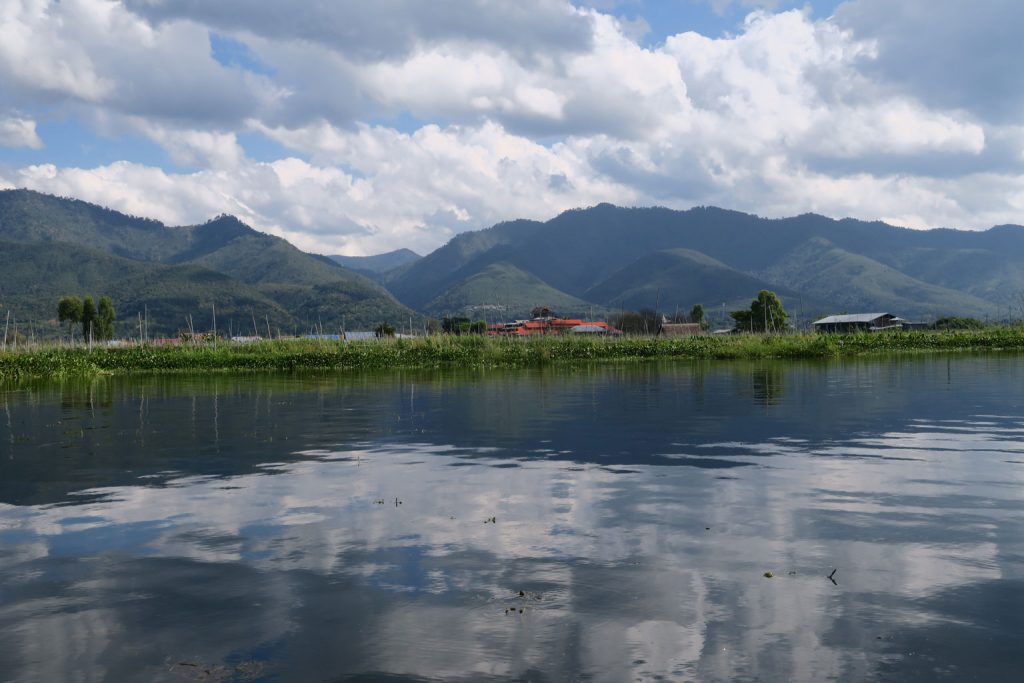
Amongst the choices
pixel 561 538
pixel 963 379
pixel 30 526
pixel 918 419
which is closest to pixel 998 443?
Result: pixel 918 419

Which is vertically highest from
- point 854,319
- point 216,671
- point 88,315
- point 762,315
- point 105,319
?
point 88,315

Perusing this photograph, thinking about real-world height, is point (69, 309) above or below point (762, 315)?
above

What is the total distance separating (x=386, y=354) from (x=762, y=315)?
89304 mm

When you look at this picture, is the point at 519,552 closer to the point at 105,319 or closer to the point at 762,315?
the point at 762,315

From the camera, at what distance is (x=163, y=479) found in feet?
51.4

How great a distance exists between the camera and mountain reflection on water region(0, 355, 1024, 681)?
7281mm

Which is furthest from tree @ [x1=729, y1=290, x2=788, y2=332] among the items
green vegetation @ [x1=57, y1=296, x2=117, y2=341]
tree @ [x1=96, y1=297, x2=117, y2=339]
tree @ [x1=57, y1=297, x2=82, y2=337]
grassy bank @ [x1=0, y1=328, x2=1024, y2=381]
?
tree @ [x1=96, y1=297, x2=117, y2=339]

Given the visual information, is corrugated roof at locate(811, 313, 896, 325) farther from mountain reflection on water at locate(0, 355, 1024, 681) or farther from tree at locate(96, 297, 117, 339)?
mountain reflection on water at locate(0, 355, 1024, 681)

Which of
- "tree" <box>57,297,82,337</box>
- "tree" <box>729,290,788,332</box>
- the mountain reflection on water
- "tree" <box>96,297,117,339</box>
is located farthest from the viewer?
"tree" <box>96,297,117,339</box>

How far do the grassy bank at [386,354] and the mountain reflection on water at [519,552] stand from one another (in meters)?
34.0

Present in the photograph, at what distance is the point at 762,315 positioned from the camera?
135 metres

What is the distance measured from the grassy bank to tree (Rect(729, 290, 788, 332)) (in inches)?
2422

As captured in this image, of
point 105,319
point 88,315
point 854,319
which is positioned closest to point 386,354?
point 88,315

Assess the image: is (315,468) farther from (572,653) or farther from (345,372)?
(345,372)
